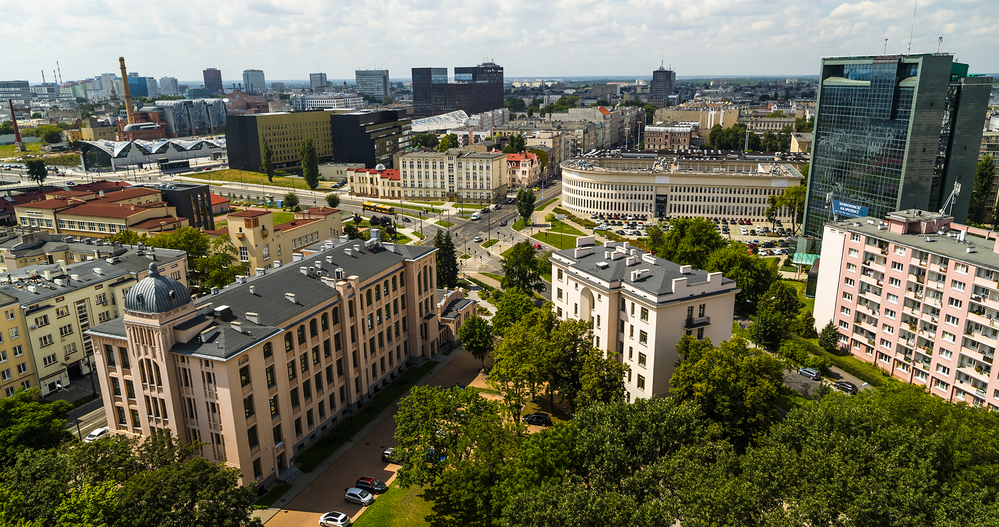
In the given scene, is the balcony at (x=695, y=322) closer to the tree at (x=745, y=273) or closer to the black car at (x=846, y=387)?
the black car at (x=846, y=387)

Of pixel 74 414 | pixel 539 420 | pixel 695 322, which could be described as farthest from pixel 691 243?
pixel 74 414

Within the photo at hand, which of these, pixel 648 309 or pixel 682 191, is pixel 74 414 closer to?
pixel 648 309

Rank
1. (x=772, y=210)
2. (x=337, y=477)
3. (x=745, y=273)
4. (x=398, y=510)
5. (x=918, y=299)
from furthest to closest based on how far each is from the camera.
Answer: (x=772, y=210), (x=745, y=273), (x=918, y=299), (x=337, y=477), (x=398, y=510)

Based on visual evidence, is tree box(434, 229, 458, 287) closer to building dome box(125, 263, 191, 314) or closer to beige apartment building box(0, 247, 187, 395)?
beige apartment building box(0, 247, 187, 395)

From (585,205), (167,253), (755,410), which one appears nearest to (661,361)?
(755,410)

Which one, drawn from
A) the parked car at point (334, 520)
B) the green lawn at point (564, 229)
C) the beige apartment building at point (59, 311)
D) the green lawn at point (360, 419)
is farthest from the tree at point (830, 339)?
the beige apartment building at point (59, 311)

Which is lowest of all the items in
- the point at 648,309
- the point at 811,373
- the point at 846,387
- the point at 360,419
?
the point at 846,387

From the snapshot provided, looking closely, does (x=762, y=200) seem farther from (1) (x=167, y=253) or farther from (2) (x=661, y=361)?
(1) (x=167, y=253)
